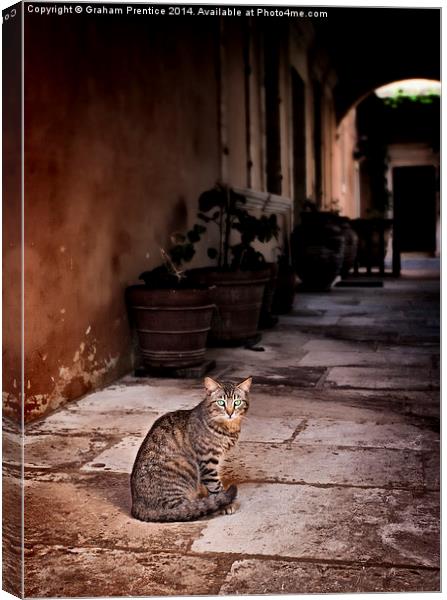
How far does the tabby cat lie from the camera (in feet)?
6.65

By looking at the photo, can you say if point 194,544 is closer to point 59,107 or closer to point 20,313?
point 20,313

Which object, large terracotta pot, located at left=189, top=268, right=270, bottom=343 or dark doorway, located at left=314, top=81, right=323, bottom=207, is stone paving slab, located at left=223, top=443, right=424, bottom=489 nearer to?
large terracotta pot, located at left=189, top=268, right=270, bottom=343

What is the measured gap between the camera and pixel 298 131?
7.56 metres

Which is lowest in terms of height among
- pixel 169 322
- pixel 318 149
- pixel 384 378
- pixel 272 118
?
pixel 384 378

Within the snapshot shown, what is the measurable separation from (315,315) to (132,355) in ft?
7.83

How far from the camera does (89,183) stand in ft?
11.7

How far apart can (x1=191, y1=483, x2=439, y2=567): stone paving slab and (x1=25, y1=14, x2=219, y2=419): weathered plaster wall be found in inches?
48.6

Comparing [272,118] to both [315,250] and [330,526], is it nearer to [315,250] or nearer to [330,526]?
[315,250]

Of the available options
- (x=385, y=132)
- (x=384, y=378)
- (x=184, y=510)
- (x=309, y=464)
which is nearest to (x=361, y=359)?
(x=384, y=378)

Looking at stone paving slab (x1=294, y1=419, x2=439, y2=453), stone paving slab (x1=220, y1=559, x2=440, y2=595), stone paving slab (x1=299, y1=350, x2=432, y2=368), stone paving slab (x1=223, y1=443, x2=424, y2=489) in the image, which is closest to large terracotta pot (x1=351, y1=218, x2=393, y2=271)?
stone paving slab (x1=299, y1=350, x2=432, y2=368)

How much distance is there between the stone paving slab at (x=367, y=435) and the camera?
9.14 feet

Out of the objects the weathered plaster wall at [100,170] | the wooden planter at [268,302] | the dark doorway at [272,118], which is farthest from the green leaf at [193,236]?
the dark doorway at [272,118]

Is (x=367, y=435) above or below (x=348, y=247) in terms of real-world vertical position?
below

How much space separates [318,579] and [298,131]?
627cm
